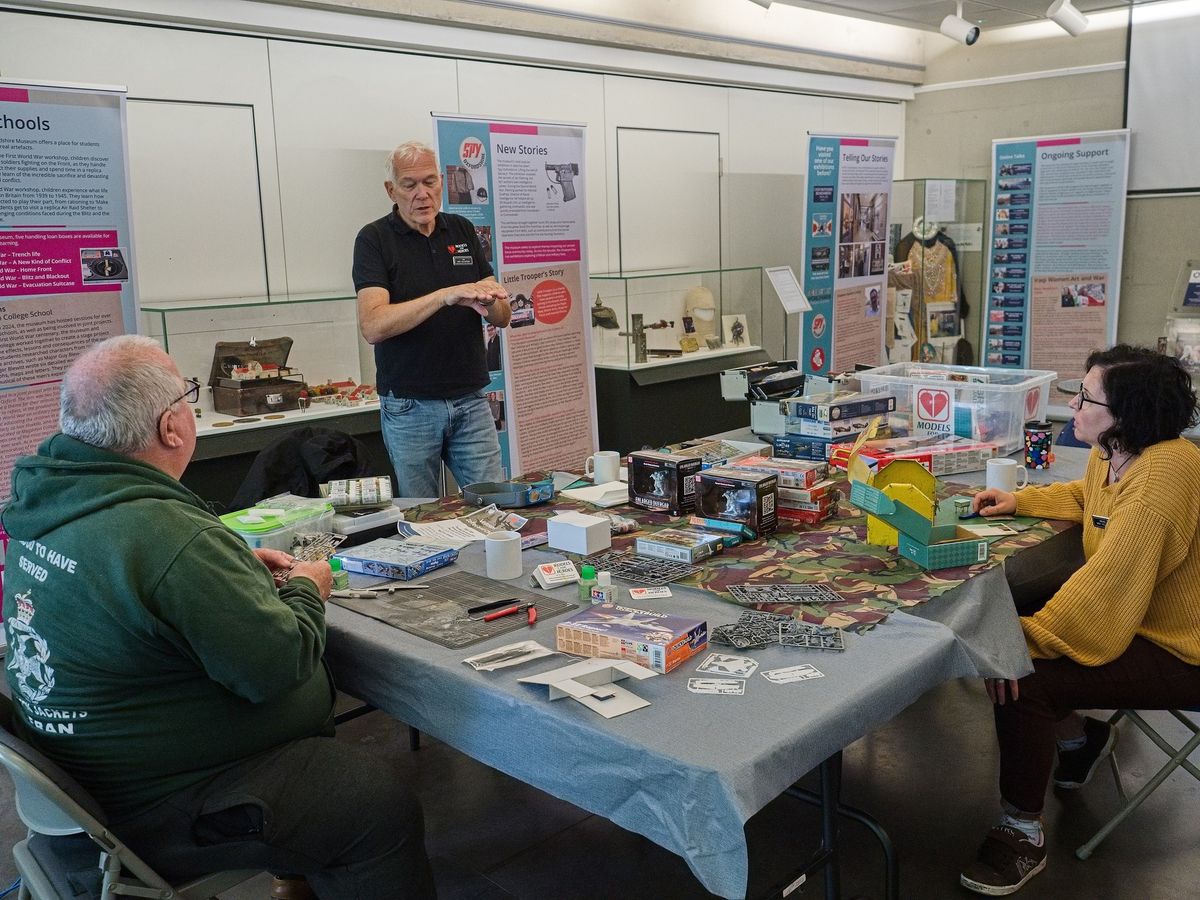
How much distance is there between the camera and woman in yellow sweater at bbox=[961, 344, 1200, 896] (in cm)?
221

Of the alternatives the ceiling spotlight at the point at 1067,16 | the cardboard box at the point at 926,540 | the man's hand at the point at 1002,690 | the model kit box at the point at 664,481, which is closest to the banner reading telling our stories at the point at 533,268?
the model kit box at the point at 664,481

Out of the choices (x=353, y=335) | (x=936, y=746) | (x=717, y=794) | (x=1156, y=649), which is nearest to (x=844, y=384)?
(x=936, y=746)

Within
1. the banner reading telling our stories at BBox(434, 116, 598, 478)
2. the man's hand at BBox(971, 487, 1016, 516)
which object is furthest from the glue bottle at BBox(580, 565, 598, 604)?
the banner reading telling our stories at BBox(434, 116, 598, 478)

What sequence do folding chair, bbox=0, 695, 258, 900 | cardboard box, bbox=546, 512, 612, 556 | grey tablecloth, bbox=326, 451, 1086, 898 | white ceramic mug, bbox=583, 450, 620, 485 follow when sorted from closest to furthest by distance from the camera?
grey tablecloth, bbox=326, 451, 1086, 898 < folding chair, bbox=0, 695, 258, 900 < cardboard box, bbox=546, 512, 612, 556 < white ceramic mug, bbox=583, 450, 620, 485

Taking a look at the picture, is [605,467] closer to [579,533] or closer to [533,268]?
[579,533]

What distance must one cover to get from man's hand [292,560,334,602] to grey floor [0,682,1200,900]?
0.87 metres

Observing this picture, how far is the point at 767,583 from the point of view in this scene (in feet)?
7.04

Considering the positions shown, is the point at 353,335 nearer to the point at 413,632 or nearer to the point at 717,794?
the point at 413,632

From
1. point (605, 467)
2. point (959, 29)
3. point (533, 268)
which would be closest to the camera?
point (605, 467)

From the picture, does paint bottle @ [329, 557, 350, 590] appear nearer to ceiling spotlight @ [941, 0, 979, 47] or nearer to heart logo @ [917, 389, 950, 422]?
heart logo @ [917, 389, 950, 422]

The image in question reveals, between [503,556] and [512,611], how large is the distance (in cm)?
23

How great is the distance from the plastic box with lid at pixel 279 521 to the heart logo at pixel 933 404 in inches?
78.7

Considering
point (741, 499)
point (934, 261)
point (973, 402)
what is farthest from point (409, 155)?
point (934, 261)

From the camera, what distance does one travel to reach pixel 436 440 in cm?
358
